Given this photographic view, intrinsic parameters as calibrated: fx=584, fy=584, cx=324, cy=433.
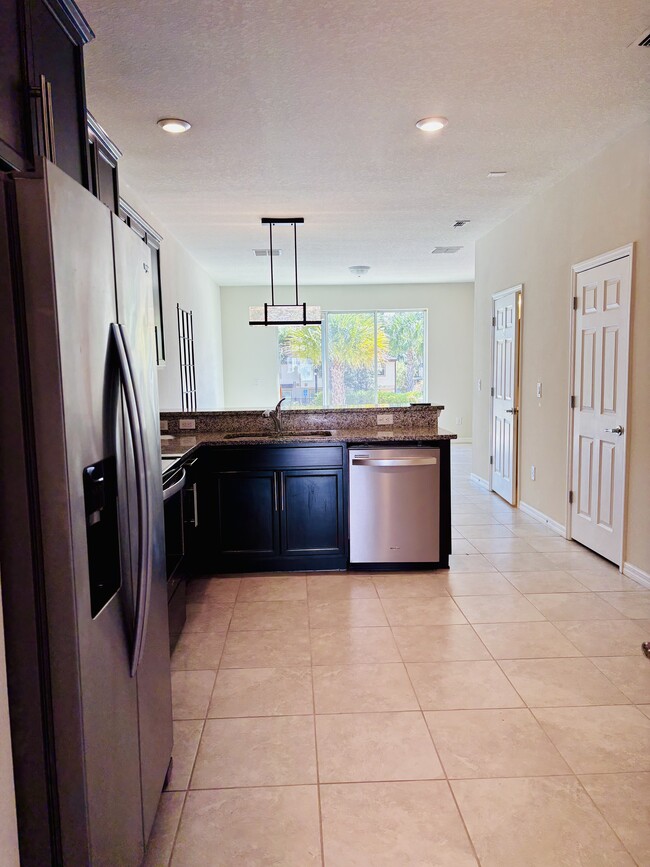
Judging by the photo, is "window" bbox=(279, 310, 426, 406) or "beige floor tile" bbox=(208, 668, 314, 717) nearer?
"beige floor tile" bbox=(208, 668, 314, 717)

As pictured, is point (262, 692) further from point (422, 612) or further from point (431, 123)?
point (431, 123)

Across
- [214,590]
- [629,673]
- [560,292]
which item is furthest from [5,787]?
[560,292]

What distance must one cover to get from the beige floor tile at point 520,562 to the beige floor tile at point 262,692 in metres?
1.91

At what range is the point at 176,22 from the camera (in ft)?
7.70

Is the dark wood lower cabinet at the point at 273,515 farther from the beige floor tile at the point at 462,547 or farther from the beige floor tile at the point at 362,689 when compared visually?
the beige floor tile at the point at 362,689

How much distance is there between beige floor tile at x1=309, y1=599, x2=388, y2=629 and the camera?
10.2 ft

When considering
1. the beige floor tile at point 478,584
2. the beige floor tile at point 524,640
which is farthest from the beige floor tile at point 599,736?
the beige floor tile at point 478,584

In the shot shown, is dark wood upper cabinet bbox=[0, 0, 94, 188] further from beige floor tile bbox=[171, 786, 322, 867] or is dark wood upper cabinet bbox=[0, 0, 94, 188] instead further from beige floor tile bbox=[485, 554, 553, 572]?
beige floor tile bbox=[485, 554, 553, 572]

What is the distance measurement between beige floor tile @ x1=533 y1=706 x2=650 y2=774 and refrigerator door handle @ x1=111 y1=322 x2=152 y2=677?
4.95 feet

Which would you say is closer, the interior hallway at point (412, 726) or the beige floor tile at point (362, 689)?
the interior hallway at point (412, 726)

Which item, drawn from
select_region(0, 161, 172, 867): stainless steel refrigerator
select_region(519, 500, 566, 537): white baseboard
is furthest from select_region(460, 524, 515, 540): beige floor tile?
select_region(0, 161, 172, 867): stainless steel refrigerator

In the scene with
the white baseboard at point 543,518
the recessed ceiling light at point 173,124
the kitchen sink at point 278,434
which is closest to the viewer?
the recessed ceiling light at point 173,124

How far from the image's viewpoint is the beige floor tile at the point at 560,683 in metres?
2.33

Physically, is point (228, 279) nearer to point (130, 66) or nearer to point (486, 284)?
point (486, 284)
